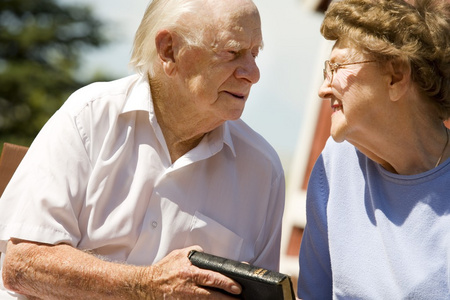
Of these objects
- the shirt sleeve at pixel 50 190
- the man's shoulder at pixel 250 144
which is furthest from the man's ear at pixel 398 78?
the shirt sleeve at pixel 50 190

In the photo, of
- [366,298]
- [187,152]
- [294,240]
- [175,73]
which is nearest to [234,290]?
[366,298]

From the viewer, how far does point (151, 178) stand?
2955mm

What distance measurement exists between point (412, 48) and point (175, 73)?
3.08 ft

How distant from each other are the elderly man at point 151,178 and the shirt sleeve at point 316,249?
0.52 feet

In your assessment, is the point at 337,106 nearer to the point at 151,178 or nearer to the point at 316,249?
the point at 316,249

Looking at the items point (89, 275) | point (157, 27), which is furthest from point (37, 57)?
point (89, 275)

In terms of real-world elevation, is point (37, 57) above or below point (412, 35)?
below

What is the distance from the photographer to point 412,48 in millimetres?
2627

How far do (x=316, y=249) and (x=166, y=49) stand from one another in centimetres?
102

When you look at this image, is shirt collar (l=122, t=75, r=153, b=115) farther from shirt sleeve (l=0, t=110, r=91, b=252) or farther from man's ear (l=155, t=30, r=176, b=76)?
shirt sleeve (l=0, t=110, r=91, b=252)

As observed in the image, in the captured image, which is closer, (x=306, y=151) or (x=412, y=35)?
(x=412, y=35)

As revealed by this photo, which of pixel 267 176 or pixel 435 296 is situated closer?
pixel 435 296

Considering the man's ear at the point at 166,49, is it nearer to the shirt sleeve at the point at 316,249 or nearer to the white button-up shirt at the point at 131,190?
the white button-up shirt at the point at 131,190

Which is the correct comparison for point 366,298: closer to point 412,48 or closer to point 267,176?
point 267,176
